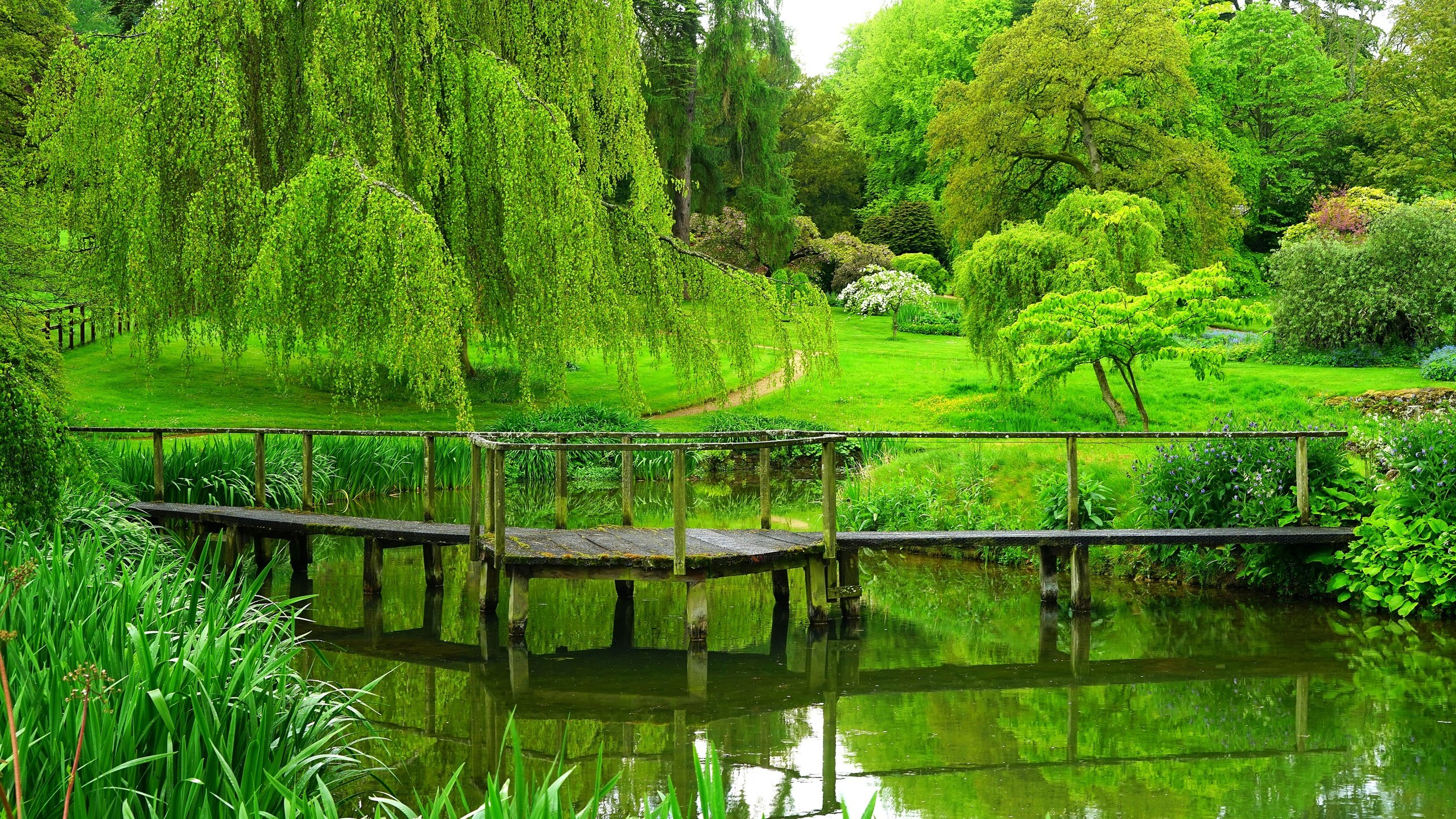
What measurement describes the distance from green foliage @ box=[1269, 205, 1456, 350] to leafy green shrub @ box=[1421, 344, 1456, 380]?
1.77 m

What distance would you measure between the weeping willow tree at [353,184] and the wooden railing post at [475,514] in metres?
3.03

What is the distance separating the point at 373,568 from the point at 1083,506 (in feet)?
21.9

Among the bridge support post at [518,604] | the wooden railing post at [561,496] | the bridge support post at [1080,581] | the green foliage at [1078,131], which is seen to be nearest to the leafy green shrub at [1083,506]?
the bridge support post at [1080,581]

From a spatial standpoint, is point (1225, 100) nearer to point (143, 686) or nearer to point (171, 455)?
point (171, 455)

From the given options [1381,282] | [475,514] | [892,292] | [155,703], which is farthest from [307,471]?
[892,292]

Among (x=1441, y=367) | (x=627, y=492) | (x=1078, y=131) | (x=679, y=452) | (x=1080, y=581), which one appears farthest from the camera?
(x=1078, y=131)

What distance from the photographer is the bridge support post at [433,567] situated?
11242mm

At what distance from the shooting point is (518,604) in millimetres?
9062

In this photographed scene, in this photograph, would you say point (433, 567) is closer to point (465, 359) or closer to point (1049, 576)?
point (1049, 576)

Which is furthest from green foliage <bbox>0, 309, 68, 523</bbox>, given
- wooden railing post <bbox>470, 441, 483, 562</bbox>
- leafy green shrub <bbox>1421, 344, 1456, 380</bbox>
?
leafy green shrub <bbox>1421, 344, 1456, 380</bbox>

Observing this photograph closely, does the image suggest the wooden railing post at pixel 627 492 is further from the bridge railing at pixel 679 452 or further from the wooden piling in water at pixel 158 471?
the wooden piling in water at pixel 158 471

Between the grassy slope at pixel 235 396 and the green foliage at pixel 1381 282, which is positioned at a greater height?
the green foliage at pixel 1381 282

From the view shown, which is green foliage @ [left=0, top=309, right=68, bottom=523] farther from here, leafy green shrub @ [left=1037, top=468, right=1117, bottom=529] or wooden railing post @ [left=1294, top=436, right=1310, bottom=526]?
wooden railing post @ [left=1294, top=436, right=1310, bottom=526]

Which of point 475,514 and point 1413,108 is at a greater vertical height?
point 1413,108
